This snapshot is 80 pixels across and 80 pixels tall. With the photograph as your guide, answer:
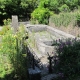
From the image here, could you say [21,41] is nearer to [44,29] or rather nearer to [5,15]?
[44,29]

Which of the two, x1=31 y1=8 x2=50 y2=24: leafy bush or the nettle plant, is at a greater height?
the nettle plant

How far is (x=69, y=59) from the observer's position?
4.75 m

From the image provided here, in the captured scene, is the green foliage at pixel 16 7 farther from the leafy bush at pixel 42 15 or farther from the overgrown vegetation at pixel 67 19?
the overgrown vegetation at pixel 67 19

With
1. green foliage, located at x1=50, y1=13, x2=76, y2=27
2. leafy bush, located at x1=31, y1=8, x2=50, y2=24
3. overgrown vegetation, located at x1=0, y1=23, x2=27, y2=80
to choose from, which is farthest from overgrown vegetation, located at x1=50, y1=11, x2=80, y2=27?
overgrown vegetation, located at x1=0, y1=23, x2=27, y2=80

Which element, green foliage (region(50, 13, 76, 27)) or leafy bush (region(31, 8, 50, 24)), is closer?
green foliage (region(50, 13, 76, 27))

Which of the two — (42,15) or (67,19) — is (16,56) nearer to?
(67,19)

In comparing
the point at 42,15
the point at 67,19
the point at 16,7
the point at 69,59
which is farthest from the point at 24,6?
the point at 69,59

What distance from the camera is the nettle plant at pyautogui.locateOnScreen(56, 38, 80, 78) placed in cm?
443

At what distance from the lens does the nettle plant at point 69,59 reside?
443 centimetres

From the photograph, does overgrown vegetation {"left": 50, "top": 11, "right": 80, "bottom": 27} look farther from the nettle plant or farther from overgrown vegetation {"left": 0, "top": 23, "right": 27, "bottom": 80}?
overgrown vegetation {"left": 0, "top": 23, "right": 27, "bottom": 80}

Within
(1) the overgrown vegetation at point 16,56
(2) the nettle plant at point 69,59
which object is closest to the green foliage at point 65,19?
(2) the nettle plant at point 69,59

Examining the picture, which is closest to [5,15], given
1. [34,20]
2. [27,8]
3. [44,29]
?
[27,8]

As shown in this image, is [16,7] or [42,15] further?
[16,7]

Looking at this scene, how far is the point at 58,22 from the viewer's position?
17.2m
